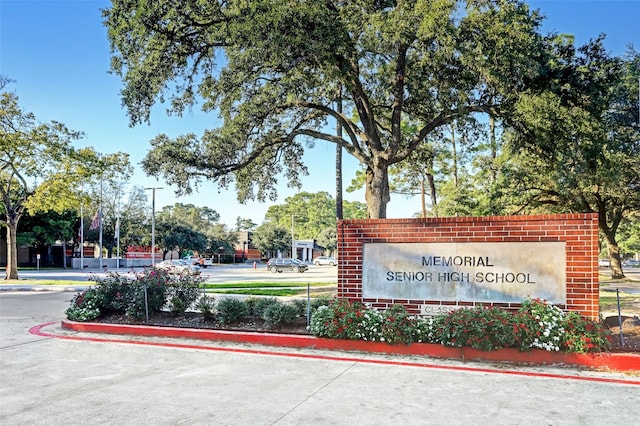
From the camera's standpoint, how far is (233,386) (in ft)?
23.0

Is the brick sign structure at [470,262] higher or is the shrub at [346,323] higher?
the brick sign structure at [470,262]

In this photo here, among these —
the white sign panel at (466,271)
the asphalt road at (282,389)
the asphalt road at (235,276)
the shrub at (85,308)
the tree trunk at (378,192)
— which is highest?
the tree trunk at (378,192)

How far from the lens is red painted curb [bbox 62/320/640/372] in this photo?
25.7 feet

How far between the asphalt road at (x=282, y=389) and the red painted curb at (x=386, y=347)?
24 centimetres

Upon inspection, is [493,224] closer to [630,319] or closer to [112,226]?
[630,319]

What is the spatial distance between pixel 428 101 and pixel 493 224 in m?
10.3

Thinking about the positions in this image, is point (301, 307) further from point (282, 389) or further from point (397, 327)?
point (282, 389)

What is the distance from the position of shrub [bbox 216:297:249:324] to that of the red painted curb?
721 mm

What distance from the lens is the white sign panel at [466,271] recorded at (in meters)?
8.98

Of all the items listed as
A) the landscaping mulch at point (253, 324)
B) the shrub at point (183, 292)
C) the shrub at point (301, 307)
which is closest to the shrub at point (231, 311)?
the landscaping mulch at point (253, 324)

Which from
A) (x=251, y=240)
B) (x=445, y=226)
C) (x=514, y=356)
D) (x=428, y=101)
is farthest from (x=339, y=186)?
(x=251, y=240)

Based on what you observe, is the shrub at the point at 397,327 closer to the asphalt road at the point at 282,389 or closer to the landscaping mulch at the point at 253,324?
the asphalt road at the point at 282,389

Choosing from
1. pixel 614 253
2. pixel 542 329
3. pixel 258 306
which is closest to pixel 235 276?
pixel 614 253

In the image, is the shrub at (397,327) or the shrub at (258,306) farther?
the shrub at (258,306)
